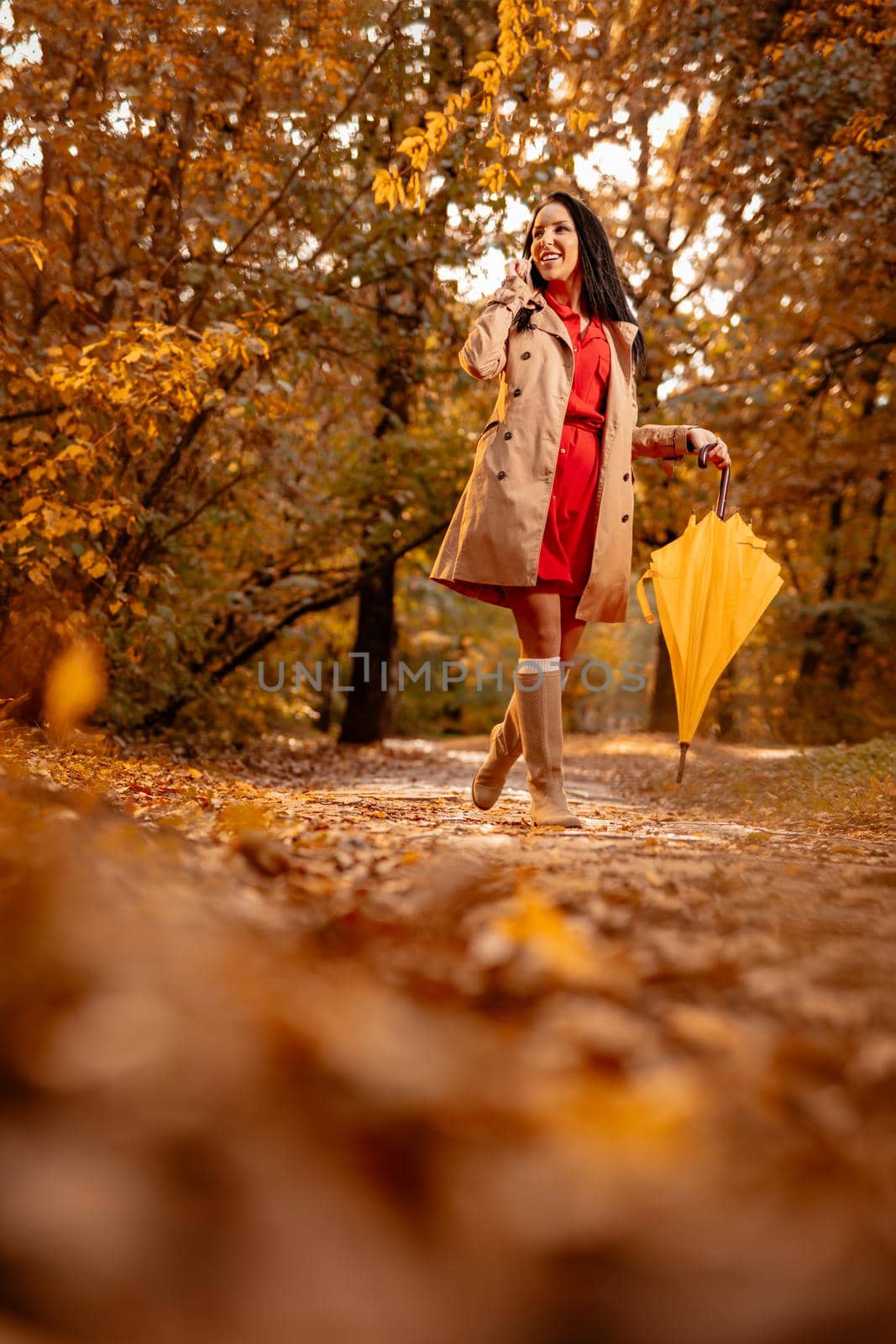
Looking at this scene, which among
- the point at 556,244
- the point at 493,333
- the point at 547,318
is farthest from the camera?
A: the point at 556,244

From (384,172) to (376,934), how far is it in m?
4.30

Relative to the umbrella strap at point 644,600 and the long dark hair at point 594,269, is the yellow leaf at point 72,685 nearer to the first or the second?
the umbrella strap at point 644,600

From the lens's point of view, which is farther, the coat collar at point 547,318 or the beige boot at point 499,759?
the beige boot at point 499,759

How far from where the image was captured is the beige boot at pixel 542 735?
156 inches

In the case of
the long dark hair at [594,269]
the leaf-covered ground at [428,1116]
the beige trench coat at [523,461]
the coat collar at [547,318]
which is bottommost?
the leaf-covered ground at [428,1116]

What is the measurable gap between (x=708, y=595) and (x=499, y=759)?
4.14 feet

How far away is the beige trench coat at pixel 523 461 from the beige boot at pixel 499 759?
600 mm

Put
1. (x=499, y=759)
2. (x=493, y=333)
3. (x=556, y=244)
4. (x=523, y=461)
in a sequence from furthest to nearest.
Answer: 1. (x=499, y=759)
2. (x=556, y=244)
3. (x=523, y=461)
4. (x=493, y=333)

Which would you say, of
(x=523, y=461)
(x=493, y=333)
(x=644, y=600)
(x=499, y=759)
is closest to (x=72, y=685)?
(x=499, y=759)

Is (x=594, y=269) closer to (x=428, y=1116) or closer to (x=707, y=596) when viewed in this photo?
(x=707, y=596)

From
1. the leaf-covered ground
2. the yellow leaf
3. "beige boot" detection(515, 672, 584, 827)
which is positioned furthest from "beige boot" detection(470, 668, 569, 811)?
the leaf-covered ground

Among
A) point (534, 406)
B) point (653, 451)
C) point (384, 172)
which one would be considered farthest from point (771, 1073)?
point (384, 172)

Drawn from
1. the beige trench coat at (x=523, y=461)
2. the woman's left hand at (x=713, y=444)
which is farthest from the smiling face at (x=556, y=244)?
the woman's left hand at (x=713, y=444)

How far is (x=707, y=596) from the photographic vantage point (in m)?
4.57
